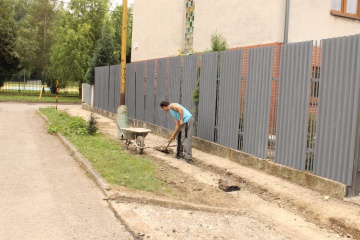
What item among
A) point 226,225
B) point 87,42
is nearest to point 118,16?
point 87,42

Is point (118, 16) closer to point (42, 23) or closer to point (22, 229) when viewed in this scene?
point (42, 23)

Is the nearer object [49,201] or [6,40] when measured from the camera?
[49,201]

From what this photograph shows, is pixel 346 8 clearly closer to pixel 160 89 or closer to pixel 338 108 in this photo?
pixel 160 89

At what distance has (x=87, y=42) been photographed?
A: 40500 mm

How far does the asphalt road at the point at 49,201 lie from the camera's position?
5.21 metres

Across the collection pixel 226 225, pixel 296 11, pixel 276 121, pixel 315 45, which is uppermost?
pixel 296 11

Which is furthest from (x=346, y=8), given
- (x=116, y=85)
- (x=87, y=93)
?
(x=87, y=93)

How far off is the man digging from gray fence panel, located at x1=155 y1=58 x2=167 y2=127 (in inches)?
154

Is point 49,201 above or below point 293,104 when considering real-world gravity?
below

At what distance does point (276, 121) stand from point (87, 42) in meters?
34.4

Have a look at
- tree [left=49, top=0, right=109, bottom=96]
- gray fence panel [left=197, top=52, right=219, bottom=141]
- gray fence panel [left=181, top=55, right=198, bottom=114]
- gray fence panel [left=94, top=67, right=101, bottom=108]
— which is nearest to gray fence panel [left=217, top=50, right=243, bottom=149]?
gray fence panel [left=197, top=52, right=219, bottom=141]

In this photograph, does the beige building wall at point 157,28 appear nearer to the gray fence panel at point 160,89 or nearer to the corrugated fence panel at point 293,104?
the gray fence panel at point 160,89

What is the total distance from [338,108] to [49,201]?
482 centimetres

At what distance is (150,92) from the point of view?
52.8 feet
